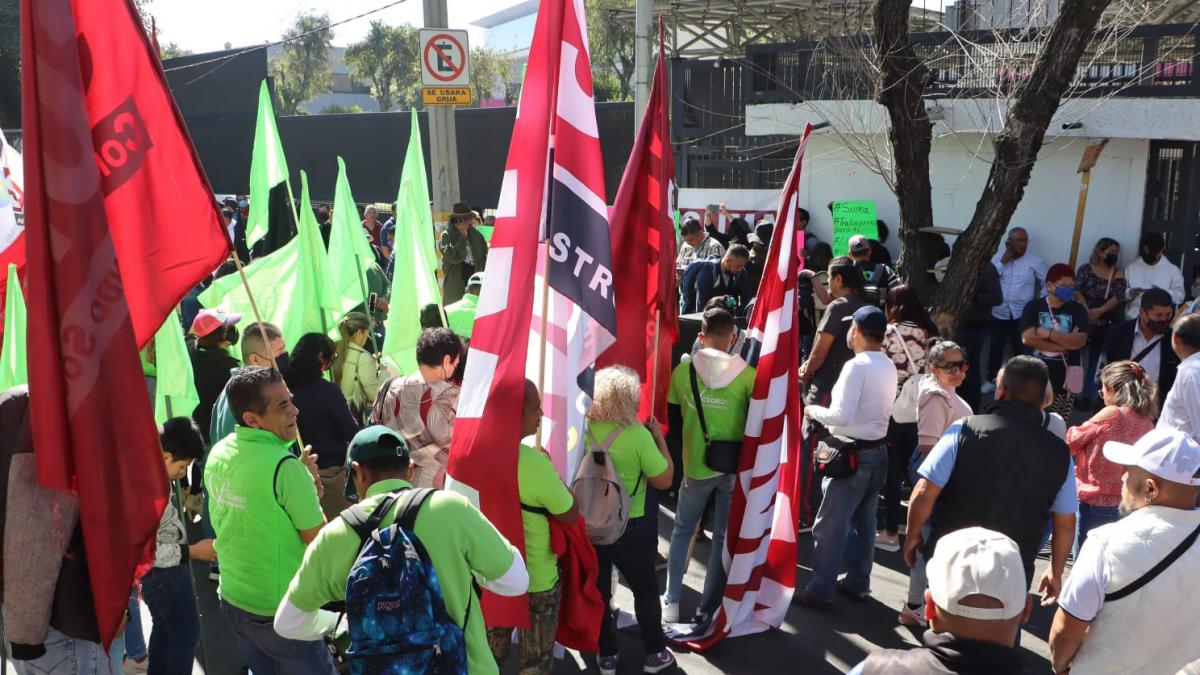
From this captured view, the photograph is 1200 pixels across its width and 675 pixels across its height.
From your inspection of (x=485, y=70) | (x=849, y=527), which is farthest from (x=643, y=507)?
(x=485, y=70)

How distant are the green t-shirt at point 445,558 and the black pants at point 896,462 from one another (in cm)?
418

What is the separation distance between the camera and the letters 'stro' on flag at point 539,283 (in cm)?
399

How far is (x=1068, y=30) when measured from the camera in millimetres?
7777

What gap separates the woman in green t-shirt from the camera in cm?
473

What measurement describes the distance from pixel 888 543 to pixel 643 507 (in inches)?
99.6

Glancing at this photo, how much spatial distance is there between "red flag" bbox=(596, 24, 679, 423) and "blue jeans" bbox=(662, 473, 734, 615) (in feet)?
1.89

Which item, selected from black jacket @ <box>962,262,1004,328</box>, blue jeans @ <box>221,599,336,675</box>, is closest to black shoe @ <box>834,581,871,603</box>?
blue jeans @ <box>221,599,336,675</box>

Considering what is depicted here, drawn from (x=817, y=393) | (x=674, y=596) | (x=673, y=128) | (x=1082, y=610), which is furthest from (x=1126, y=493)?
(x=673, y=128)

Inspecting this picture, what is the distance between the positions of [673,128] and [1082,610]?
13750 mm

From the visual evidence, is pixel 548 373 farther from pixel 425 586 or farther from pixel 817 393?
pixel 817 393

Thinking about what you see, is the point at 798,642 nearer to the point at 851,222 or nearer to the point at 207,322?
the point at 207,322

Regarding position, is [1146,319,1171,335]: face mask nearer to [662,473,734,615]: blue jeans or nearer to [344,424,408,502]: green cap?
[662,473,734,615]: blue jeans

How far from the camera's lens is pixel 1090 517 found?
5527 mm

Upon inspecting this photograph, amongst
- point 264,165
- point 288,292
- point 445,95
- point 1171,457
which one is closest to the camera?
point 1171,457
